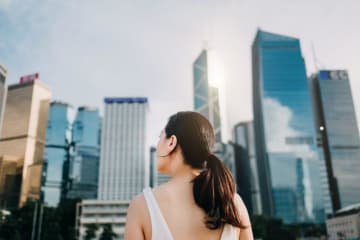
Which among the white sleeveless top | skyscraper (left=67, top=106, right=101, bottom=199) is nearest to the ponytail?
the white sleeveless top

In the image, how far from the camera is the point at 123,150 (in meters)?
131

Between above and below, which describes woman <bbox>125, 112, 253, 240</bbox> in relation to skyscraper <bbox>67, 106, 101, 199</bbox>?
below

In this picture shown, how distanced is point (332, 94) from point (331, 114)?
8060 mm

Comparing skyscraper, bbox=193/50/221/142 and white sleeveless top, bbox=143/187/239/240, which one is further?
skyscraper, bbox=193/50/221/142

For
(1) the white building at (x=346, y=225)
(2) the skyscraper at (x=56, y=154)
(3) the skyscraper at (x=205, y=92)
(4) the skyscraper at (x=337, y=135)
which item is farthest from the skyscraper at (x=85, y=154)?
(4) the skyscraper at (x=337, y=135)

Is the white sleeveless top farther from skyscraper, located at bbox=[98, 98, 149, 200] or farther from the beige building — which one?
skyscraper, located at bbox=[98, 98, 149, 200]

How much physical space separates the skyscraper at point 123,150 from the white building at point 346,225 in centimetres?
6847

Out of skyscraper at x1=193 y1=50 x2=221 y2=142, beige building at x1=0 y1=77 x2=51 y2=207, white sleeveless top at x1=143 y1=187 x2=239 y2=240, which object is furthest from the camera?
skyscraper at x1=193 y1=50 x2=221 y2=142

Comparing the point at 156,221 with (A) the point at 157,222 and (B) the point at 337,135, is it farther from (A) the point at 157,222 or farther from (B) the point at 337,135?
(B) the point at 337,135

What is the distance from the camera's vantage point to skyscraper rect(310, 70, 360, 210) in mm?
110000

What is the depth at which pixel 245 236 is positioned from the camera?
5.74 ft

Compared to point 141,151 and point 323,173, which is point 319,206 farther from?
point 141,151

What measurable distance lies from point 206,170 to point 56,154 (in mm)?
139245

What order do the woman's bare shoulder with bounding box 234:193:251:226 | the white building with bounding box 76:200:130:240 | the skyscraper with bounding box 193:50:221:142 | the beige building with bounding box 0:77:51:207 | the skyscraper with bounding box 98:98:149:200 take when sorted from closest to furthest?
the woman's bare shoulder with bounding box 234:193:251:226 → the white building with bounding box 76:200:130:240 → the beige building with bounding box 0:77:51:207 → the skyscraper with bounding box 98:98:149:200 → the skyscraper with bounding box 193:50:221:142
